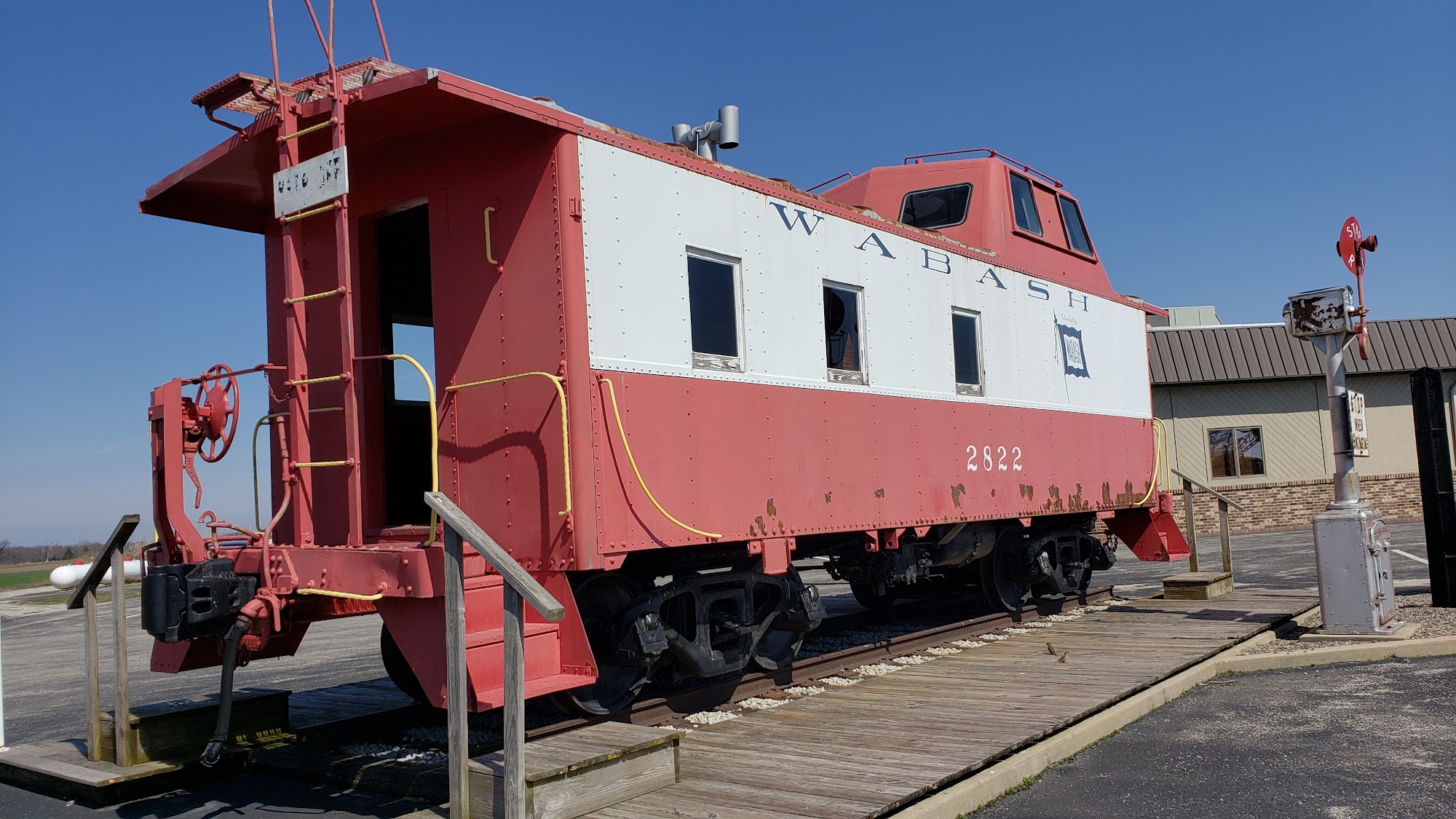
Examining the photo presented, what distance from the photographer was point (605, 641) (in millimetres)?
6555

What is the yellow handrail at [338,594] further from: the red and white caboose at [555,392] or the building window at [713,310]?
the building window at [713,310]

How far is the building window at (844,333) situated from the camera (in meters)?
7.75

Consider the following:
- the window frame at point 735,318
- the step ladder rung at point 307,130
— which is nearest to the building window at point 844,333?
the window frame at point 735,318

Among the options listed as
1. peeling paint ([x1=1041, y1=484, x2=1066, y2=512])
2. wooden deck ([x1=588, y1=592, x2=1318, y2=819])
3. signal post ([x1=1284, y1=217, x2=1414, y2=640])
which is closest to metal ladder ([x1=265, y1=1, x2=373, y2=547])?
wooden deck ([x1=588, y1=592, x2=1318, y2=819])

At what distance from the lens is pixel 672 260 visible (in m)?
6.47

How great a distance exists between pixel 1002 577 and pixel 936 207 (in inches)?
147

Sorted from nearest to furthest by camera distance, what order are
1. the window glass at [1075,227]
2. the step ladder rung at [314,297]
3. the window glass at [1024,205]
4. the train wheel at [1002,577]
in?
the step ladder rung at [314,297] → the window glass at [1024,205] → the train wheel at [1002,577] → the window glass at [1075,227]

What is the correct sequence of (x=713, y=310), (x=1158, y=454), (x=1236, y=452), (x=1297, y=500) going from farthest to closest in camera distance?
(x=1236, y=452)
(x=1297, y=500)
(x=1158, y=454)
(x=713, y=310)

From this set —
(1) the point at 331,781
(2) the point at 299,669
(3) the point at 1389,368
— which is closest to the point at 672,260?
(1) the point at 331,781

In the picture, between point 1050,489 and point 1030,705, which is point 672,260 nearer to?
point 1030,705

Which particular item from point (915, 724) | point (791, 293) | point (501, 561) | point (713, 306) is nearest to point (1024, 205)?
point (791, 293)

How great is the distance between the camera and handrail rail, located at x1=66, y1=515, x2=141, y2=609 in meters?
6.53

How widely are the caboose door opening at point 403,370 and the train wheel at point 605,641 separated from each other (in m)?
1.33

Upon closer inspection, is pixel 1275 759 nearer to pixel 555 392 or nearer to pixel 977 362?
pixel 977 362
